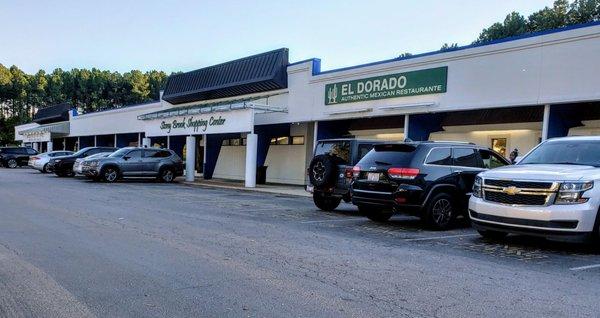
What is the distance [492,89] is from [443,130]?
3.79m

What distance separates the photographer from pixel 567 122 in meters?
14.7

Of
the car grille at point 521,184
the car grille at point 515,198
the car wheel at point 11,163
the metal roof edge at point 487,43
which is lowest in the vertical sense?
the car wheel at point 11,163

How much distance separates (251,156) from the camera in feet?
74.8

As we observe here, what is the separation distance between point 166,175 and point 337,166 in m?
14.8

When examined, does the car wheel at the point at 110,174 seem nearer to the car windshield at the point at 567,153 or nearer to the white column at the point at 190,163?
the white column at the point at 190,163

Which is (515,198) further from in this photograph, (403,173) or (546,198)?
(403,173)

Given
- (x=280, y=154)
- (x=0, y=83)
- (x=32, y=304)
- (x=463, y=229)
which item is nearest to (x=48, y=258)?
(x=32, y=304)

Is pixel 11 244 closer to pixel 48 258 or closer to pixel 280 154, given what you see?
pixel 48 258

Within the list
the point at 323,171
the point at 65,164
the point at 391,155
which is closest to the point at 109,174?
the point at 65,164

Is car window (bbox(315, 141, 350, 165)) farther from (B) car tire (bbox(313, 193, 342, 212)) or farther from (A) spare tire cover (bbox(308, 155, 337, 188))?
(B) car tire (bbox(313, 193, 342, 212))

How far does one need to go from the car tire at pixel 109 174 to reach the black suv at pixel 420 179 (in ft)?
51.1

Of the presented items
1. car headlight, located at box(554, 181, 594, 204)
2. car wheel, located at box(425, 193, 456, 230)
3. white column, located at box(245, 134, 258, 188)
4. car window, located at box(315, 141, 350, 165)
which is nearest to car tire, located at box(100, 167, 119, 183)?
white column, located at box(245, 134, 258, 188)

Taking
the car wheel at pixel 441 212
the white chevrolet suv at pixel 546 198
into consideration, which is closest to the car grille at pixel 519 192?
the white chevrolet suv at pixel 546 198

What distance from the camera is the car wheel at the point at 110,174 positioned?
22.7 metres
